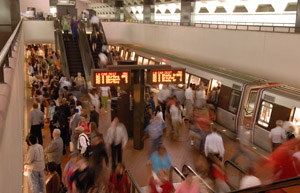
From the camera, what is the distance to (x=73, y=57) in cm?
2080

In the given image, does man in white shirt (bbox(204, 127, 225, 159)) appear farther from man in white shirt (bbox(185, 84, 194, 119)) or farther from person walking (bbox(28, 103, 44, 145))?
man in white shirt (bbox(185, 84, 194, 119))

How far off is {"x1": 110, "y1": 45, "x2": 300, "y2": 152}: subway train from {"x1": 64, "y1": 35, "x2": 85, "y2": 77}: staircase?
23.7 feet

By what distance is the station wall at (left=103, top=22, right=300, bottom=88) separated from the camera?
10703mm

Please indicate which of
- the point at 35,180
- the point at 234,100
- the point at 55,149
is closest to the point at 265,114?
the point at 234,100

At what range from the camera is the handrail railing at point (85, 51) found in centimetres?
1945

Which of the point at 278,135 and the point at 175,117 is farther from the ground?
the point at 278,135

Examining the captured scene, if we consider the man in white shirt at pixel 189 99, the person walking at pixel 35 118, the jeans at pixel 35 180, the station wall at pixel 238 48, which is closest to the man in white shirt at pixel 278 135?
the station wall at pixel 238 48

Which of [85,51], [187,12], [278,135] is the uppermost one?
[187,12]

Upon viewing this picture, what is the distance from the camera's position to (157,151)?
287 inches

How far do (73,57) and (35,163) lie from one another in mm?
14545

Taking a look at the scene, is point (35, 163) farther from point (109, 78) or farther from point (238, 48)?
point (238, 48)

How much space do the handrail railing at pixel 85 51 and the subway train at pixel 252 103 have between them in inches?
255

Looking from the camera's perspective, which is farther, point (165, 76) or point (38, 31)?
point (38, 31)

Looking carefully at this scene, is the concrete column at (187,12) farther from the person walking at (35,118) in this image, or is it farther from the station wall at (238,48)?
the person walking at (35,118)
